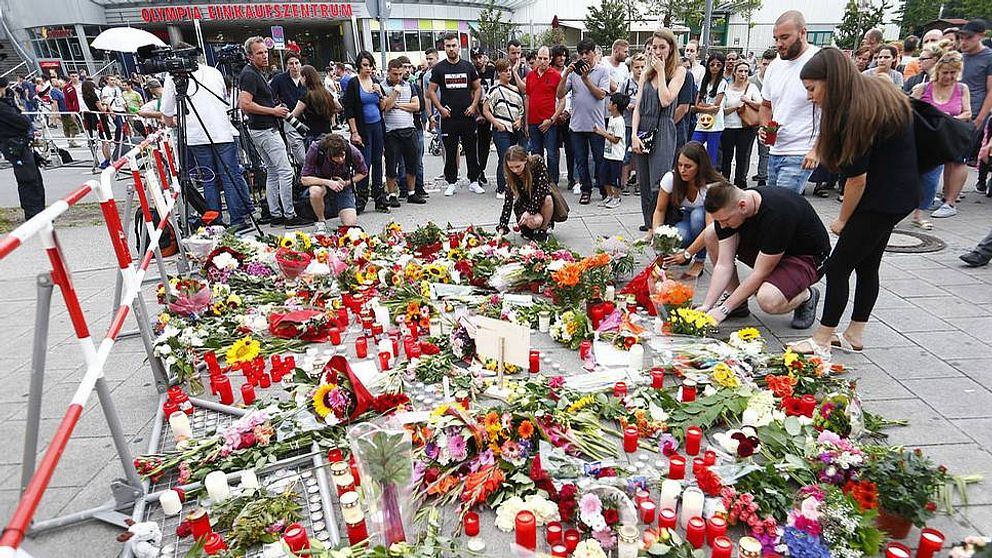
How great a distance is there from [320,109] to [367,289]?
10.0 feet

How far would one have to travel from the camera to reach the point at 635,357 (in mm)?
3158

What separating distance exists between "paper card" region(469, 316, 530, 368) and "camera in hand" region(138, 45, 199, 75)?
173 inches

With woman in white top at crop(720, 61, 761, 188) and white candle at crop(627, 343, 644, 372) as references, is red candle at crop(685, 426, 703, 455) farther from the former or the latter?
woman in white top at crop(720, 61, 761, 188)

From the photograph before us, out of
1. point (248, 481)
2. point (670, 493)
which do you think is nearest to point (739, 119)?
point (670, 493)

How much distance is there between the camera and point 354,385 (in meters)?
2.70

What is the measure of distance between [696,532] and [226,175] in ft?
19.2

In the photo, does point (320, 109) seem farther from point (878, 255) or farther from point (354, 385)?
point (878, 255)

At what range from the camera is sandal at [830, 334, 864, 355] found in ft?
11.1

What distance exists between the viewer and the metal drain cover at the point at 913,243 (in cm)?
503

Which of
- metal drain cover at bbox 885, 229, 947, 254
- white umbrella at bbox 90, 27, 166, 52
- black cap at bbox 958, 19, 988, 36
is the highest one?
white umbrella at bbox 90, 27, 166, 52

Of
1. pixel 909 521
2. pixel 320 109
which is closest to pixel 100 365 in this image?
pixel 909 521

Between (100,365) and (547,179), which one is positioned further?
(547,179)

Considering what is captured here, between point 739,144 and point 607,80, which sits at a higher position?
point 607,80

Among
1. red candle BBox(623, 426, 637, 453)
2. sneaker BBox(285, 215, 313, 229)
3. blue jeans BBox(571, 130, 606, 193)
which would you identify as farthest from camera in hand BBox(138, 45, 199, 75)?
red candle BBox(623, 426, 637, 453)
